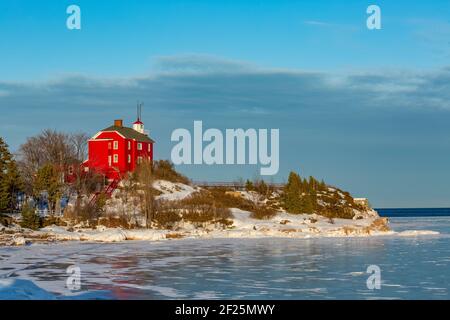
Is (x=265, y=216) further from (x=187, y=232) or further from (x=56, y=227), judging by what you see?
(x=56, y=227)

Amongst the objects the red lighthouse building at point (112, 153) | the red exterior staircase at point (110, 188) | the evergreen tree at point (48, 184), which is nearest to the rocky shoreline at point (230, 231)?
the evergreen tree at point (48, 184)

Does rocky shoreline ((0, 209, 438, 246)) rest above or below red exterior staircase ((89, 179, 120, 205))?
below

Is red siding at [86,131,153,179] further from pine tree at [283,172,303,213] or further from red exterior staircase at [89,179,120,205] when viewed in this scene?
pine tree at [283,172,303,213]

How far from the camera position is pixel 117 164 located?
69938mm

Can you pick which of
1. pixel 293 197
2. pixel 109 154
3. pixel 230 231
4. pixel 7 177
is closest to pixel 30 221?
pixel 7 177

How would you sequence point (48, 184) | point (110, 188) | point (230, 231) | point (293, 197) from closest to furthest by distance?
point (230, 231) → point (48, 184) → point (110, 188) → point (293, 197)

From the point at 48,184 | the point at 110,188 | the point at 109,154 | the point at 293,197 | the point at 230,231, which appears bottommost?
the point at 230,231

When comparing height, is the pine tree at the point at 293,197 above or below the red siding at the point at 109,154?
below

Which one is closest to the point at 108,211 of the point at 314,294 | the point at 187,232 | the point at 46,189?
the point at 46,189

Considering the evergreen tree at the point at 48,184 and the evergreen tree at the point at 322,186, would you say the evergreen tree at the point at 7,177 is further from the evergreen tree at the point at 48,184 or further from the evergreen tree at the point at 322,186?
the evergreen tree at the point at 322,186

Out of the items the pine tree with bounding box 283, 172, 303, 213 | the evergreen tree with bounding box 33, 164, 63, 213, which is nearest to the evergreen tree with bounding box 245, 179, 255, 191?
the pine tree with bounding box 283, 172, 303, 213

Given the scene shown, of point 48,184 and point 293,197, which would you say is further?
point 293,197

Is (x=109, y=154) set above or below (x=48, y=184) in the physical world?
above

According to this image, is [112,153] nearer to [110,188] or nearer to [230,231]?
[110,188]
